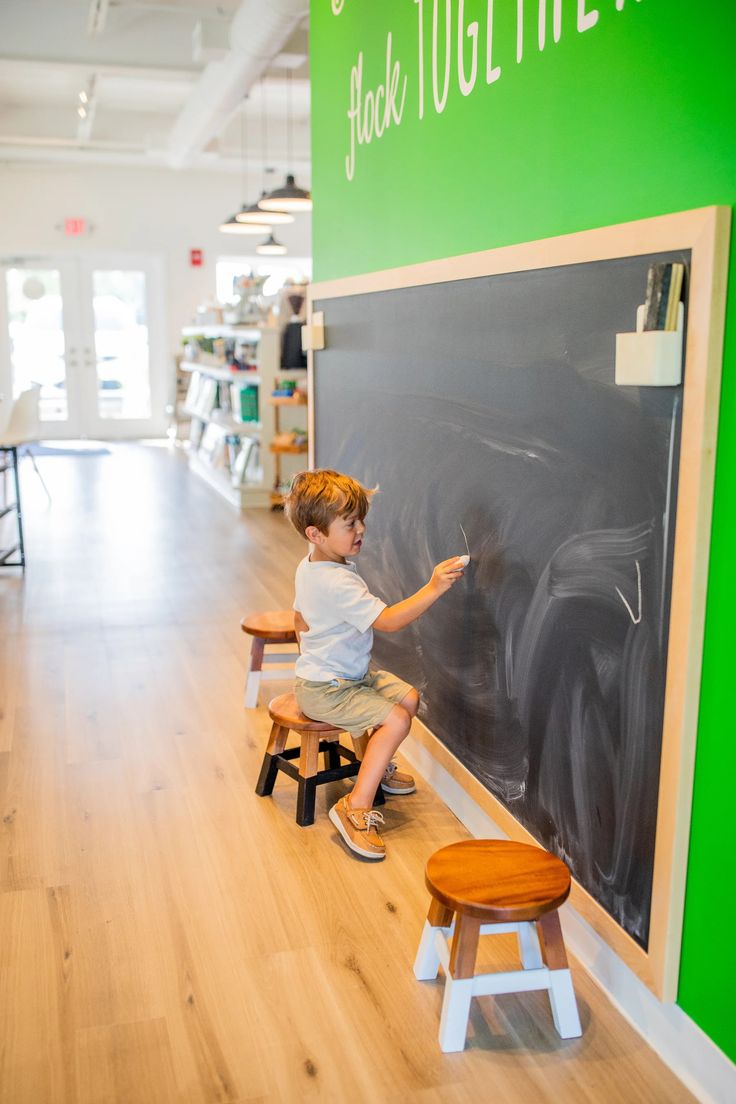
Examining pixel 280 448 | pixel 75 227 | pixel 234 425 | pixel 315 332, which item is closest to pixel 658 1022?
pixel 315 332

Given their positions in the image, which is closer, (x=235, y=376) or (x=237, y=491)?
(x=237, y=491)

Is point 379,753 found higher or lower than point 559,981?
higher

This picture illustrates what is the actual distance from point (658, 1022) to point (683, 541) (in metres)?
0.96

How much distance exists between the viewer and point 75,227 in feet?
43.0

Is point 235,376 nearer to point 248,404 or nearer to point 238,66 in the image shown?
point 248,404

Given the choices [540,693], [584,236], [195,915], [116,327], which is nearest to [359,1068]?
[195,915]

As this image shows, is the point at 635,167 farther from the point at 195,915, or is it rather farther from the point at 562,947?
the point at 195,915

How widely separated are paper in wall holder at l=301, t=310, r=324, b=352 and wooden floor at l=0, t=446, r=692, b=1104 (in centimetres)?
140

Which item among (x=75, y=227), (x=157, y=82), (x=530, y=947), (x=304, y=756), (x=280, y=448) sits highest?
(x=157, y=82)

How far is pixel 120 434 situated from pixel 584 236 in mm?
12482

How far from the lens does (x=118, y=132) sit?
1193 centimetres

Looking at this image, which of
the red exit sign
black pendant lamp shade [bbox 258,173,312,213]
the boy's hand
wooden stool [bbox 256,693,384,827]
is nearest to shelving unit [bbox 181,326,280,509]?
black pendant lamp shade [bbox 258,173,312,213]

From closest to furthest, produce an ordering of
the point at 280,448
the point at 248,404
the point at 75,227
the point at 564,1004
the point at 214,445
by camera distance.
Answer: the point at 564,1004
the point at 280,448
the point at 248,404
the point at 214,445
the point at 75,227

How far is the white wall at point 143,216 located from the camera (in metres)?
12.9
